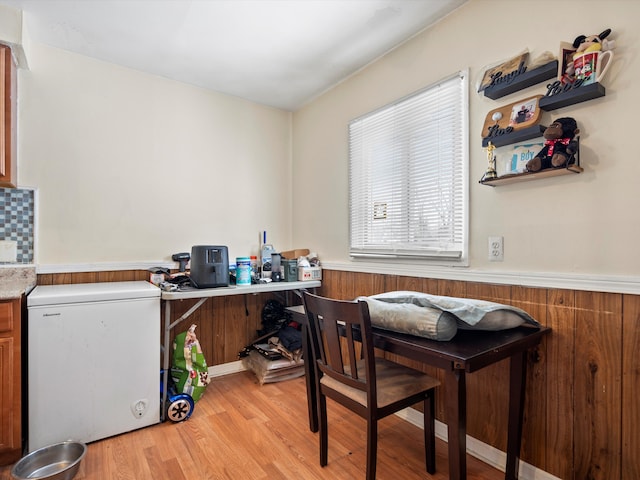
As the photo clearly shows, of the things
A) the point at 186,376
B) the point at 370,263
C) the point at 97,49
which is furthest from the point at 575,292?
the point at 97,49

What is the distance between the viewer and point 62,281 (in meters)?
2.34

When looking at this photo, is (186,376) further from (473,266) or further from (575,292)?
(575,292)

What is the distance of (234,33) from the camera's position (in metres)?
2.19

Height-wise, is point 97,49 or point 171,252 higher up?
point 97,49

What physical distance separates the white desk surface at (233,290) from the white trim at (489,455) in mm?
1235

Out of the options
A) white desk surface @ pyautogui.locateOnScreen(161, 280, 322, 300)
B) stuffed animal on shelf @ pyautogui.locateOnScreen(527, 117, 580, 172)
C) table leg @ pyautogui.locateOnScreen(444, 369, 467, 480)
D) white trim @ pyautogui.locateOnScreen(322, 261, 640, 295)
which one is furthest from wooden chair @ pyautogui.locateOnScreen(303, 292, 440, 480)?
stuffed animal on shelf @ pyautogui.locateOnScreen(527, 117, 580, 172)

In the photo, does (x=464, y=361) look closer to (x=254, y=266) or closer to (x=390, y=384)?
(x=390, y=384)

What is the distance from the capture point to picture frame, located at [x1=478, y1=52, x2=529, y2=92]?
1.64m

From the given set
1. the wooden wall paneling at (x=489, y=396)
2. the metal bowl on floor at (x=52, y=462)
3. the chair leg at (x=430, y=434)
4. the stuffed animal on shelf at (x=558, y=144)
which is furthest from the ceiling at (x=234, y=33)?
the metal bowl on floor at (x=52, y=462)

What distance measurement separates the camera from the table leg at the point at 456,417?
1.26 meters

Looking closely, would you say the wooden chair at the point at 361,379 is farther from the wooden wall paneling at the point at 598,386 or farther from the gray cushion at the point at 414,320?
the wooden wall paneling at the point at 598,386

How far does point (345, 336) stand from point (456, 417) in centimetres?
56

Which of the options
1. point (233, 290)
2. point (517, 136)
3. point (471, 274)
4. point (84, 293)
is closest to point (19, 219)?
point (84, 293)

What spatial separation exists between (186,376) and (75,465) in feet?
2.57
